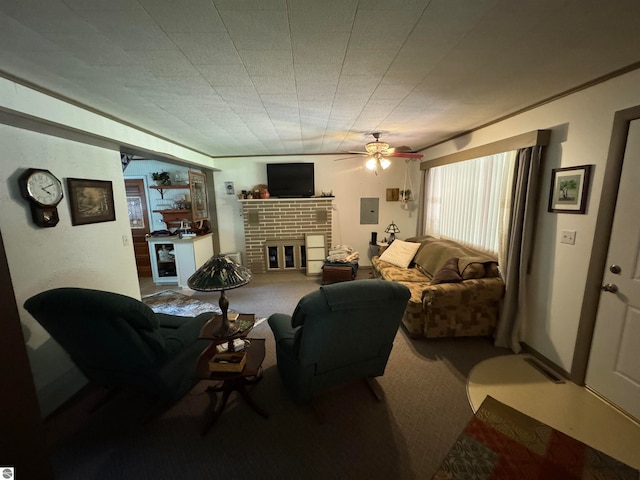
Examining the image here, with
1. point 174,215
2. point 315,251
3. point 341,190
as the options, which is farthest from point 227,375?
point 174,215

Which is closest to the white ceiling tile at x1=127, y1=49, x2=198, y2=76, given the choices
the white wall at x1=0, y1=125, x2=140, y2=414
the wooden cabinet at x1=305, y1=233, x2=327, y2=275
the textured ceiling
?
the textured ceiling

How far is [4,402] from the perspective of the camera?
1.17 metres

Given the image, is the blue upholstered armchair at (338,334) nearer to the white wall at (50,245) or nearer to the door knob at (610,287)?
the door knob at (610,287)

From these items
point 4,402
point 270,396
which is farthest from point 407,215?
point 4,402

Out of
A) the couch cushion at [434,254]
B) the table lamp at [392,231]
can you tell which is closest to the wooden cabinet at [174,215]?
the table lamp at [392,231]

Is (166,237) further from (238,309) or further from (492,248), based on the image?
(492,248)

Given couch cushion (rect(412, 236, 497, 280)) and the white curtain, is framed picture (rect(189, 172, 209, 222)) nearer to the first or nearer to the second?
couch cushion (rect(412, 236, 497, 280))

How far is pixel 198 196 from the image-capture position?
14.8ft

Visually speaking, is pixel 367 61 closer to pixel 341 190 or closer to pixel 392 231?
pixel 341 190

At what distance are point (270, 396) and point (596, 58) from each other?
10.6 ft

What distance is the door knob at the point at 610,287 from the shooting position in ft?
5.87

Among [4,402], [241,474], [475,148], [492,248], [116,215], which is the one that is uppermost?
[475,148]

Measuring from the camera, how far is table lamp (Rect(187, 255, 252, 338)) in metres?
1.59

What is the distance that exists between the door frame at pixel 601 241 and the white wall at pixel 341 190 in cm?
317
